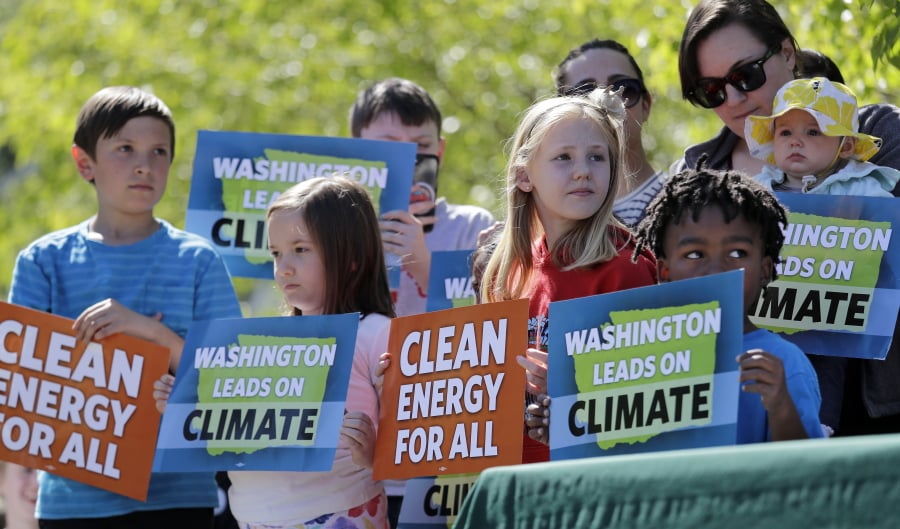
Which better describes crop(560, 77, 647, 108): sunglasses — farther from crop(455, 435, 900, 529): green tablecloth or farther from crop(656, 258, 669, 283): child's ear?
crop(455, 435, 900, 529): green tablecloth

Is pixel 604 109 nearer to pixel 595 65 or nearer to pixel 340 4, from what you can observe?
pixel 595 65

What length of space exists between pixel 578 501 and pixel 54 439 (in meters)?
2.37

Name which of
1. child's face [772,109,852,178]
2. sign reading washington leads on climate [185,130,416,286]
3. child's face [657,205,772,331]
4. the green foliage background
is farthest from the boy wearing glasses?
the green foliage background

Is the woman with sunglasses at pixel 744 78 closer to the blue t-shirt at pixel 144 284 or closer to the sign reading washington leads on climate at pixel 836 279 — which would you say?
the sign reading washington leads on climate at pixel 836 279

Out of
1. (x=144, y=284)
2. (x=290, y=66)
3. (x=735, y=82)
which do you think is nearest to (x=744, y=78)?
(x=735, y=82)

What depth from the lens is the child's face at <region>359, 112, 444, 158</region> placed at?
19.0ft

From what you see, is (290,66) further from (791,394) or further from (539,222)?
(791,394)

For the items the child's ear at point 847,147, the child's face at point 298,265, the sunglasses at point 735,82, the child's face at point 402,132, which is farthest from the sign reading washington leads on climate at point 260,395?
the child's face at point 402,132

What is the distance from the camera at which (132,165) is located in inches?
202

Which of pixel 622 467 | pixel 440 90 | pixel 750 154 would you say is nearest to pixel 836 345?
pixel 750 154

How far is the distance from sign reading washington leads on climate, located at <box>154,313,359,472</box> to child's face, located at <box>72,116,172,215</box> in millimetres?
922

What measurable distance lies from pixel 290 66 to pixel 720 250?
31.3 feet

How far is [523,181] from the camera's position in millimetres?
4398

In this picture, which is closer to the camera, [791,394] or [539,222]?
[791,394]
